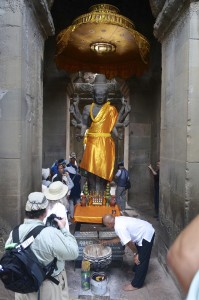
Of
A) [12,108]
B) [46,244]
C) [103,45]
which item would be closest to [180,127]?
[12,108]

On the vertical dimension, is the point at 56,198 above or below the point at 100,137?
below

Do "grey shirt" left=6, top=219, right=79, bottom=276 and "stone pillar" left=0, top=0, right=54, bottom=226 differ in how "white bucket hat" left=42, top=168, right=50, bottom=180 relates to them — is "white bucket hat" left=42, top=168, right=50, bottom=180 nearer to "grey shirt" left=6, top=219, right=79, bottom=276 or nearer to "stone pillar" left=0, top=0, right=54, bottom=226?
"stone pillar" left=0, top=0, right=54, bottom=226

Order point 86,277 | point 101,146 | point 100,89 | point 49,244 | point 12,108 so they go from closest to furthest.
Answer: point 49,244 → point 12,108 → point 86,277 → point 101,146 → point 100,89

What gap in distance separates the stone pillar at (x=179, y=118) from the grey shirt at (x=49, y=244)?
225cm

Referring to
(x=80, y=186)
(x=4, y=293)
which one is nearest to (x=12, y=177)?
(x=4, y=293)

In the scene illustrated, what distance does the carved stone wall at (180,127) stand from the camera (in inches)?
172

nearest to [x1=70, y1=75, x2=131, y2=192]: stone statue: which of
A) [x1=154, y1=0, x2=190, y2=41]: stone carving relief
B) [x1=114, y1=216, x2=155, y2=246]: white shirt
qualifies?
[x1=154, y1=0, x2=190, y2=41]: stone carving relief

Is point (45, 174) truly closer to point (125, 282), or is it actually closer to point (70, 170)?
point (70, 170)

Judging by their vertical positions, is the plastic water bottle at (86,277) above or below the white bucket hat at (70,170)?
below

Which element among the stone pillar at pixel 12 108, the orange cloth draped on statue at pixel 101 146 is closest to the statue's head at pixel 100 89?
the orange cloth draped on statue at pixel 101 146

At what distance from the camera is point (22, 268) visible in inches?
105

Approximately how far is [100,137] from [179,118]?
9.40 feet

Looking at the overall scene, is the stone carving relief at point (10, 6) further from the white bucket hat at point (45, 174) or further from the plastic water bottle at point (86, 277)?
the plastic water bottle at point (86, 277)

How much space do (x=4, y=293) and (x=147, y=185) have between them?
708 centimetres
